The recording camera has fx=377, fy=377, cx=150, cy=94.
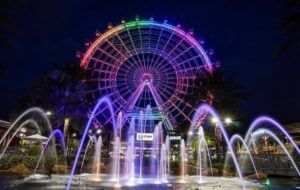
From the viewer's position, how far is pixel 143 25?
4916cm

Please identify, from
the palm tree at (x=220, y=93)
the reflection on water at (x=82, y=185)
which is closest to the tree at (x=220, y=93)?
the palm tree at (x=220, y=93)

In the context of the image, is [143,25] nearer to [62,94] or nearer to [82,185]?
[62,94]

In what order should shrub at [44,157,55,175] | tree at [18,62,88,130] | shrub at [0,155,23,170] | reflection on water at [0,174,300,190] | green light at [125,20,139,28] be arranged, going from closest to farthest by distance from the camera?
reflection on water at [0,174,300,190], shrub at [44,157,55,175], shrub at [0,155,23,170], tree at [18,62,88,130], green light at [125,20,139,28]

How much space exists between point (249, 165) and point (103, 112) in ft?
65.0

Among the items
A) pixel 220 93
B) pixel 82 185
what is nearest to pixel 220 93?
pixel 220 93

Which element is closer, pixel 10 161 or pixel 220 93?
pixel 10 161

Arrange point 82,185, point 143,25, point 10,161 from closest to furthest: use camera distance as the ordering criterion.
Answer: point 82,185, point 10,161, point 143,25

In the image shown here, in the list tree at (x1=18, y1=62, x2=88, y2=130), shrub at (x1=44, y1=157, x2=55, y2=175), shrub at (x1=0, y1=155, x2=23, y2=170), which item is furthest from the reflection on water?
tree at (x1=18, y1=62, x2=88, y2=130)

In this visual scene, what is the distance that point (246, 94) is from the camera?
46.3m

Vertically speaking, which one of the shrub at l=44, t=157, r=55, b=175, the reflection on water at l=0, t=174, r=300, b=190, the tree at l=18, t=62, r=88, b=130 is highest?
the tree at l=18, t=62, r=88, b=130

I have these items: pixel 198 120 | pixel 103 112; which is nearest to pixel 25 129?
pixel 103 112

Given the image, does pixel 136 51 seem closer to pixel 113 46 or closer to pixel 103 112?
pixel 113 46

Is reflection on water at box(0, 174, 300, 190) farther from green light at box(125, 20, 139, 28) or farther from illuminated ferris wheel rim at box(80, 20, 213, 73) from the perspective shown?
green light at box(125, 20, 139, 28)

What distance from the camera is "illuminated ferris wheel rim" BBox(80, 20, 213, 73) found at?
4688 centimetres
